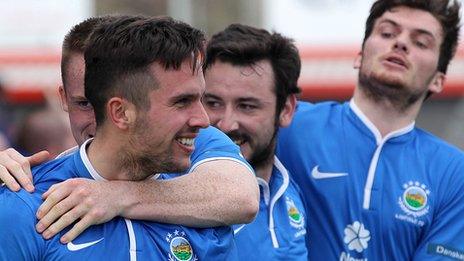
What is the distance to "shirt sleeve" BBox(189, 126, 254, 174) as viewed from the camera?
395cm

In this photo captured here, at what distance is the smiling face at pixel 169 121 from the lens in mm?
3580

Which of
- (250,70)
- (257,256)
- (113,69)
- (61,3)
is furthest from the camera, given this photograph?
(61,3)

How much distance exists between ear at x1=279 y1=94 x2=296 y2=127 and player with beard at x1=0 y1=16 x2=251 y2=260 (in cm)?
131

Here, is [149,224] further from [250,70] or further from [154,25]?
[250,70]

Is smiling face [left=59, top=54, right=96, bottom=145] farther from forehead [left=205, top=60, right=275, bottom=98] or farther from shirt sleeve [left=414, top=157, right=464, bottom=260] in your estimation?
shirt sleeve [left=414, top=157, right=464, bottom=260]

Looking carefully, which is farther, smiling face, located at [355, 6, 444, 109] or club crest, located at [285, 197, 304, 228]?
smiling face, located at [355, 6, 444, 109]

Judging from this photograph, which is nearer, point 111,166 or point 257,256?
point 111,166

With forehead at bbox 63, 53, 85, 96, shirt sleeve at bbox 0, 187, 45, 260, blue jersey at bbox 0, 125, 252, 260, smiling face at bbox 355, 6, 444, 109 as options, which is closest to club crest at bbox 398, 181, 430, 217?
smiling face at bbox 355, 6, 444, 109

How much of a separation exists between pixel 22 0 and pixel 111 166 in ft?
31.8

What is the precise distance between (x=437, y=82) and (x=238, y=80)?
4.32 feet

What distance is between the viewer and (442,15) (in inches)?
217

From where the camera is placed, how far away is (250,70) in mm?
4793

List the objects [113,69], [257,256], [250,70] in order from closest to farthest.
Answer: [113,69]
[257,256]
[250,70]

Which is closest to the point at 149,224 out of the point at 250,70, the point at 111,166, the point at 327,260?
the point at 111,166
